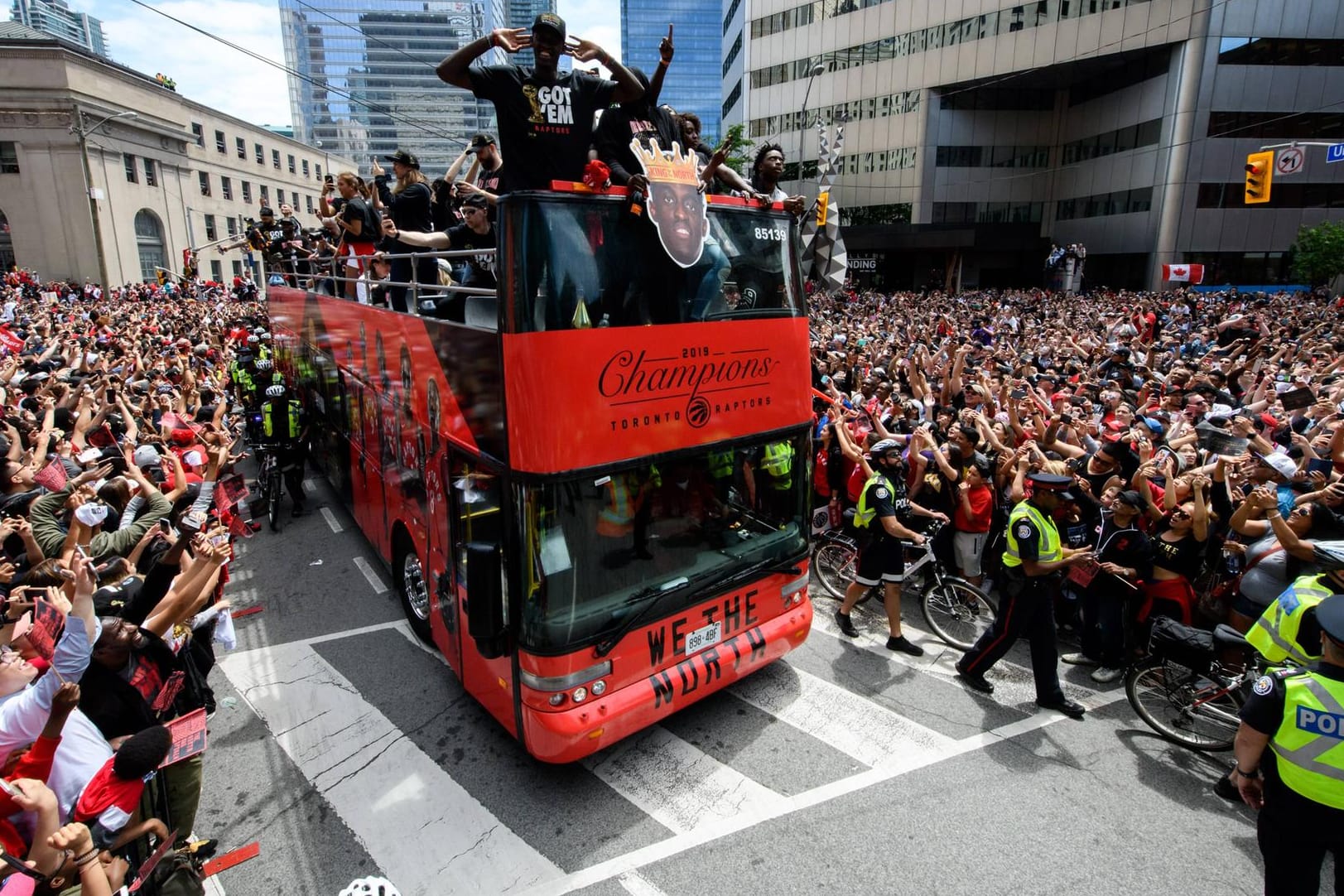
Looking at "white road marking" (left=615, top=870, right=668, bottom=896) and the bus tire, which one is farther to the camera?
the bus tire

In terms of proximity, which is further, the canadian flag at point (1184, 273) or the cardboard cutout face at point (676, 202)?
the canadian flag at point (1184, 273)

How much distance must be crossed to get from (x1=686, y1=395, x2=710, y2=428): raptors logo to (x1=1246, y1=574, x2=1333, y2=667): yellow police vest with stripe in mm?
→ 3686

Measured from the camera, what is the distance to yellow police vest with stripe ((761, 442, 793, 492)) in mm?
5703

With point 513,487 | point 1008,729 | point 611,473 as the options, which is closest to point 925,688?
point 1008,729

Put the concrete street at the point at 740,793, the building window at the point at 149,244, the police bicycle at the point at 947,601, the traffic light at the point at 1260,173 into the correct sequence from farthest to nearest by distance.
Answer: the building window at the point at 149,244 → the traffic light at the point at 1260,173 → the police bicycle at the point at 947,601 → the concrete street at the point at 740,793

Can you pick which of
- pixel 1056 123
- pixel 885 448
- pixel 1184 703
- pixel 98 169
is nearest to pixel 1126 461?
pixel 1184 703

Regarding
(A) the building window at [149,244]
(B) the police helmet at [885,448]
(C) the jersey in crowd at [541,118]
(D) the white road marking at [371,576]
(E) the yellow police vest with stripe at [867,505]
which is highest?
(A) the building window at [149,244]

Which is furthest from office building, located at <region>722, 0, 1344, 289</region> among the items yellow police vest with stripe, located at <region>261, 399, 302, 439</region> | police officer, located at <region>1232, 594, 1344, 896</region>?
police officer, located at <region>1232, 594, 1344, 896</region>

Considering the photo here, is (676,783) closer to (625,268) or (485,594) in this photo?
(485,594)

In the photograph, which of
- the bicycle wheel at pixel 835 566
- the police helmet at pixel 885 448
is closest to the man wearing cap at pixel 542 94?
the police helmet at pixel 885 448

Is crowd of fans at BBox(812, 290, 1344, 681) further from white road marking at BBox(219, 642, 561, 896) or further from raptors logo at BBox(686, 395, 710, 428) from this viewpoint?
white road marking at BBox(219, 642, 561, 896)

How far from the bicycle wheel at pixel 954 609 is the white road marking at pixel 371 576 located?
21.0ft

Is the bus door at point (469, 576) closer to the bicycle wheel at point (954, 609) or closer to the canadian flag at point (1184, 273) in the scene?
the bicycle wheel at point (954, 609)

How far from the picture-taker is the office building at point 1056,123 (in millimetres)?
41812
